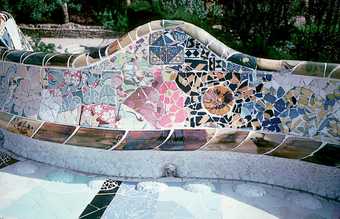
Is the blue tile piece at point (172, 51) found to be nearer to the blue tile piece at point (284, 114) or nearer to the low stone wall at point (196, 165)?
the low stone wall at point (196, 165)

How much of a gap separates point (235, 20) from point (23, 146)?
5.84 m

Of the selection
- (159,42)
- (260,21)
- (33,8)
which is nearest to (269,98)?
(159,42)

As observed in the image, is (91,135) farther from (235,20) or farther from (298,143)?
(235,20)

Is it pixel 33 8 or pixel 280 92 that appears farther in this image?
pixel 33 8

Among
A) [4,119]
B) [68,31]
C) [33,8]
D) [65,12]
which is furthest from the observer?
[65,12]

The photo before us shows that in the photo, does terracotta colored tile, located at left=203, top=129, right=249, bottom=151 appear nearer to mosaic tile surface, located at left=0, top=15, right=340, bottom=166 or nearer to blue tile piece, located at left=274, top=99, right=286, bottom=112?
mosaic tile surface, located at left=0, top=15, right=340, bottom=166

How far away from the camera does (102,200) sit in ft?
10.6

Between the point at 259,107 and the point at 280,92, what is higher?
the point at 280,92

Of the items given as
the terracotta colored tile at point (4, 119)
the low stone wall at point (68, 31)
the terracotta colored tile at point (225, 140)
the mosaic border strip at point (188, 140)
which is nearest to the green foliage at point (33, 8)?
the low stone wall at point (68, 31)

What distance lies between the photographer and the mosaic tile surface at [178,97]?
123 inches

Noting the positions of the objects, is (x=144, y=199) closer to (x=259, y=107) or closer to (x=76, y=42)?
(x=259, y=107)

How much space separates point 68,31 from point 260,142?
311 inches

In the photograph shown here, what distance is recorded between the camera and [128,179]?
11.4 ft

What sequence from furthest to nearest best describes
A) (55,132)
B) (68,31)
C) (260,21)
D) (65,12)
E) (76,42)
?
(65,12) < (68,31) < (76,42) < (260,21) < (55,132)
